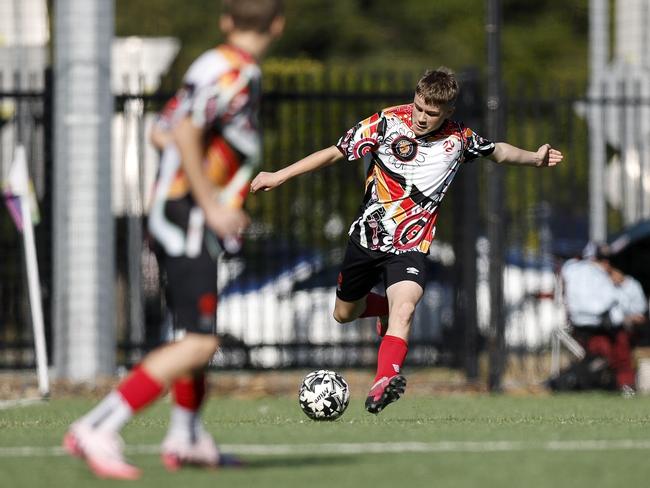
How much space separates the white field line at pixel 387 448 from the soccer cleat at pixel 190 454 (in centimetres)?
64

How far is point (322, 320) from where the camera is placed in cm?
1759

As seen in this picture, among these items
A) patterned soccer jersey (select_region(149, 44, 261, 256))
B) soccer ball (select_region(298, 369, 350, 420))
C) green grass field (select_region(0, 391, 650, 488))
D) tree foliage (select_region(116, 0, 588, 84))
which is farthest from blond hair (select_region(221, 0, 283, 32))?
tree foliage (select_region(116, 0, 588, 84))

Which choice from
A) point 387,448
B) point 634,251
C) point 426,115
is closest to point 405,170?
point 426,115

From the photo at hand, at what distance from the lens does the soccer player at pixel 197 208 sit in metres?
5.61

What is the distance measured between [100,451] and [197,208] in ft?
3.29

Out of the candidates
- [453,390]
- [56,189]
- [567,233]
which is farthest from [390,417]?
[567,233]

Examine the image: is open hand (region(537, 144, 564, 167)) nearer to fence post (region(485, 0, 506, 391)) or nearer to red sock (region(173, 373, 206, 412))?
red sock (region(173, 373, 206, 412))

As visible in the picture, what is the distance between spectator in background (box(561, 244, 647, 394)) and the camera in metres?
15.3

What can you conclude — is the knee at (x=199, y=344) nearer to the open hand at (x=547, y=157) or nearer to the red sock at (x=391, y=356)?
the red sock at (x=391, y=356)

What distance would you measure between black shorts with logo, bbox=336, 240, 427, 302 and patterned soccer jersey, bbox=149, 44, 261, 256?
10.2 feet

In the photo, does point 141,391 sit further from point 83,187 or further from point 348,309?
point 83,187

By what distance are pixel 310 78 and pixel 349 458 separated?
1067cm

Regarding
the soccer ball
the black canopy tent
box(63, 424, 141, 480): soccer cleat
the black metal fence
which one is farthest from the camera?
the black canopy tent

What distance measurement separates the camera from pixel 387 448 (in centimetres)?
658
